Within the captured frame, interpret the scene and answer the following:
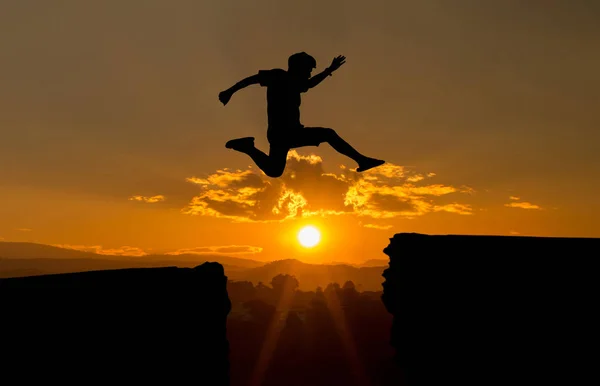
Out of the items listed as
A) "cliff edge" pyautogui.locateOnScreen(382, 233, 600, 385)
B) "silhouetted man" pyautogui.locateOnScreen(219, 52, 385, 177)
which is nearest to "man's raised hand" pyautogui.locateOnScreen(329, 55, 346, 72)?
"silhouetted man" pyautogui.locateOnScreen(219, 52, 385, 177)

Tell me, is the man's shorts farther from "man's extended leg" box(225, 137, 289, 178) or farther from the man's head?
the man's head

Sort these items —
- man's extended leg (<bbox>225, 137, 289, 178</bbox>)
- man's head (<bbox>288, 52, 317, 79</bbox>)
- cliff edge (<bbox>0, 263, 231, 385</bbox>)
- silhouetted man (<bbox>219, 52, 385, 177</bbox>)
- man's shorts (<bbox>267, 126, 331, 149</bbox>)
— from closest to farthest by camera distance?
1. cliff edge (<bbox>0, 263, 231, 385</bbox>)
2. man's head (<bbox>288, 52, 317, 79</bbox>)
3. silhouetted man (<bbox>219, 52, 385, 177</bbox>)
4. man's shorts (<bbox>267, 126, 331, 149</bbox>)
5. man's extended leg (<bbox>225, 137, 289, 178</bbox>)

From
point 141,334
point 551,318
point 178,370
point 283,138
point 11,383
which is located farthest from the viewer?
point 283,138

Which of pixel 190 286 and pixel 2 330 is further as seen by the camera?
pixel 190 286

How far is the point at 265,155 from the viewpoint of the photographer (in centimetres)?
992

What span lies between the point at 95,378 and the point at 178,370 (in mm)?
1774

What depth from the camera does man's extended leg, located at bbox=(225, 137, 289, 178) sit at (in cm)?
964

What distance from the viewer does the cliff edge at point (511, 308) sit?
778cm

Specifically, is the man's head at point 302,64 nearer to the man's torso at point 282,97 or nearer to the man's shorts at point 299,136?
the man's torso at point 282,97

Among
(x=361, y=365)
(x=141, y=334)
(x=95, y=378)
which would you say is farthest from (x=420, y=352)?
(x=361, y=365)

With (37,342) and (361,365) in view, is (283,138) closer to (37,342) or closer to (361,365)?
(37,342)

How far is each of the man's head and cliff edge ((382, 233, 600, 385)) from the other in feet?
13.7

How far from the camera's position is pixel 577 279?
26.1 ft

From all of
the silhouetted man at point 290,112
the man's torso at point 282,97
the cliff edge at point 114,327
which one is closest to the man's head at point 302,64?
the silhouetted man at point 290,112
